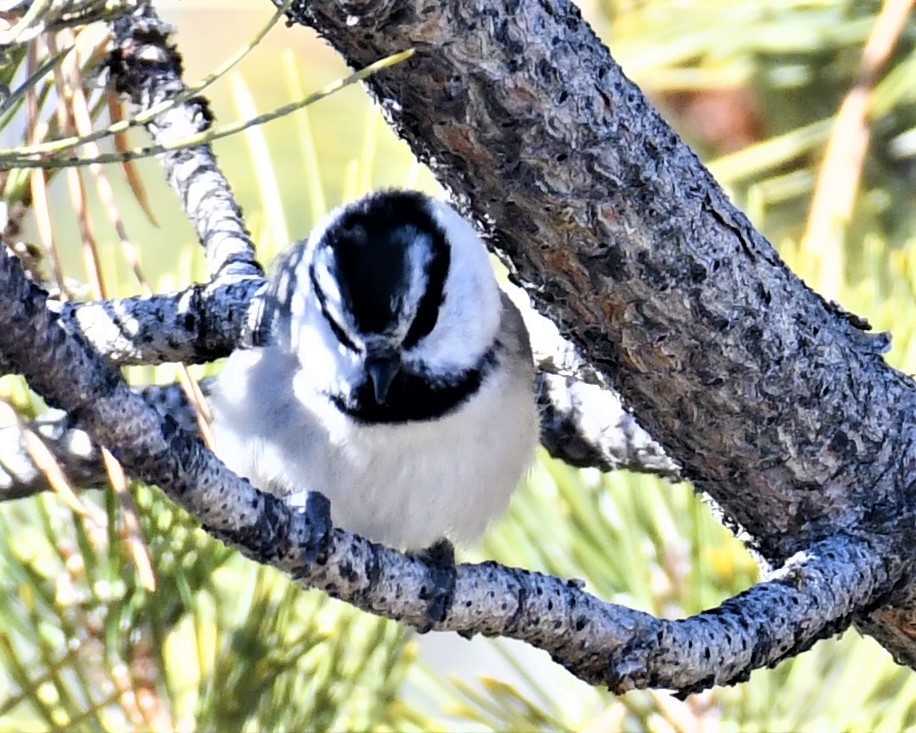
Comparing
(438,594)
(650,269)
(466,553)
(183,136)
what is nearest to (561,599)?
(438,594)

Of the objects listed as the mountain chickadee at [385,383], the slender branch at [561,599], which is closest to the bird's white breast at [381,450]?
the mountain chickadee at [385,383]

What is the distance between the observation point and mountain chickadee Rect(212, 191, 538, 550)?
1.06 meters

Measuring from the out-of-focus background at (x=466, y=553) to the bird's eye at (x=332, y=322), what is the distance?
0.51ft

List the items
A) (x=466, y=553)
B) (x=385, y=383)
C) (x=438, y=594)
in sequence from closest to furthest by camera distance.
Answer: (x=438, y=594) → (x=385, y=383) → (x=466, y=553)

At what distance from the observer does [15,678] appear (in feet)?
3.11

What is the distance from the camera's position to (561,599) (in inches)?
32.1

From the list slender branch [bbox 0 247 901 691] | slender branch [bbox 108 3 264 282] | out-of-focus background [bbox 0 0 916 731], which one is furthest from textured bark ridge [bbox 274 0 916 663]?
slender branch [bbox 108 3 264 282]

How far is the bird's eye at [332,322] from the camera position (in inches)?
41.5

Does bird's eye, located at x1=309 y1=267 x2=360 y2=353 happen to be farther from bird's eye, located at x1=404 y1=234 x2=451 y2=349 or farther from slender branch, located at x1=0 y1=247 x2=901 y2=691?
slender branch, located at x1=0 y1=247 x2=901 y2=691

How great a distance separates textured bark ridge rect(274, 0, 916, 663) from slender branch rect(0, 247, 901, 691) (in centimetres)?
6

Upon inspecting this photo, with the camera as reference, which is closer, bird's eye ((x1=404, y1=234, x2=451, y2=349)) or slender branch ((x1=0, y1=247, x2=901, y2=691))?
slender branch ((x1=0, y1=247, x2=901, y2=691))

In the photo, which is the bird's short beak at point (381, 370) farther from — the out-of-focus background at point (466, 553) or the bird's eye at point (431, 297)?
the out-of-focus background at point (466, 553)

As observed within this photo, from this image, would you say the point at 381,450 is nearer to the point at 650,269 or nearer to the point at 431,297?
the point at 431,297

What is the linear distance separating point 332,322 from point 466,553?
0.97ft
